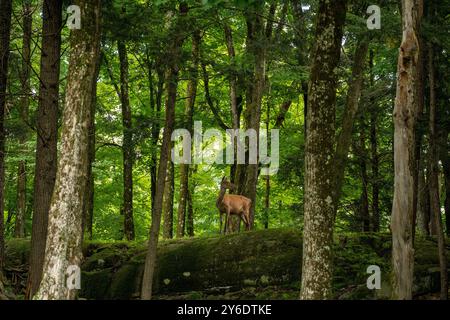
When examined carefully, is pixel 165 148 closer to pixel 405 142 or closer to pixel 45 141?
pixel 45 141

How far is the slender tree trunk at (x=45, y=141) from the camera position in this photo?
12211 millimetres

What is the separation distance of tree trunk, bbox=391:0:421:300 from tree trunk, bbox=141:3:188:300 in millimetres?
5161

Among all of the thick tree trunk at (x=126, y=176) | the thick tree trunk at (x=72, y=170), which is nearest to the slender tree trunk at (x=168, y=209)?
the thick tree trunk at (x=126, y=176)

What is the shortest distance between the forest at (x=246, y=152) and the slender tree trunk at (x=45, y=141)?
3 cm

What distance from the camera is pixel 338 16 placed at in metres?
10.2

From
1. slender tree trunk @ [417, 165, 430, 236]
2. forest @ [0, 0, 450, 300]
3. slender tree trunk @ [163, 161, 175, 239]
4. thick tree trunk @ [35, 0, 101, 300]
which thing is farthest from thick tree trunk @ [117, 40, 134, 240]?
slender tree trunk @ [417, 165, 430, 236]

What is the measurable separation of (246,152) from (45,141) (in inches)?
368

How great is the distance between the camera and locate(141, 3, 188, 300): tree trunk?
1284 centimetres

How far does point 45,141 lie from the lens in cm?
1218

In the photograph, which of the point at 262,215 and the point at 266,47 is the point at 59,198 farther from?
the point at 262,215

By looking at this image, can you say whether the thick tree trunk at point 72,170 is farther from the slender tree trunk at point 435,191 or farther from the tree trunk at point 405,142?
the slender tree trunk at point 435,191

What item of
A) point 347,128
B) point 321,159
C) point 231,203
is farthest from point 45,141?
point 347,128
